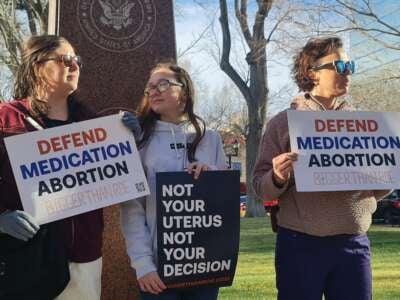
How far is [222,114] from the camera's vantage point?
4884 cm

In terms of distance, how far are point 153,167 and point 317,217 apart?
86 centimetres

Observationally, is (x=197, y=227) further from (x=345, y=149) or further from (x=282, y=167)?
(x=345, y=149)

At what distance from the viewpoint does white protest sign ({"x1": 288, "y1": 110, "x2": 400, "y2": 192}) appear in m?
3.04

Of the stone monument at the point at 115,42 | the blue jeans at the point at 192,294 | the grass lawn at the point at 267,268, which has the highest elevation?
the stone monument at the point at 115,42

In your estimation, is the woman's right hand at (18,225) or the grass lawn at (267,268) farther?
the grass lawn at (267,268)

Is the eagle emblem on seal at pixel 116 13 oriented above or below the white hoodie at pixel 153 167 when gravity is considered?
above

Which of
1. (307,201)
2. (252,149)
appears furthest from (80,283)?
(252,149)

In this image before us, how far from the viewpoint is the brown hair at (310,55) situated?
10.3 feet

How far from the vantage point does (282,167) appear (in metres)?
2.92

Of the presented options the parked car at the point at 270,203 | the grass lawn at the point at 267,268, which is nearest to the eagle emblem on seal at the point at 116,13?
the parked car at the point at 270,203

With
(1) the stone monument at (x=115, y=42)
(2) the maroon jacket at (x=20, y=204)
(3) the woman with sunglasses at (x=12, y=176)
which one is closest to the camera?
(3) the woman with sunglasses at (x=12, y=176)

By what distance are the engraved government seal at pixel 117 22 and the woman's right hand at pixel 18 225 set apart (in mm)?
2252

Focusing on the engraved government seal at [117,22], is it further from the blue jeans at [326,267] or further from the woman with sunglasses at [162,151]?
the blue jeans at [326,267]

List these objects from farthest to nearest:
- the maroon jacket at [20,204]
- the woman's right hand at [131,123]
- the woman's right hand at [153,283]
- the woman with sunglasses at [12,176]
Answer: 1. the woman's right hand at [131,123]
2. the woman's right hand at [153,283]
3. the maroon jacket at [20,204]
4. the woman with sunglasses at [12,176]
